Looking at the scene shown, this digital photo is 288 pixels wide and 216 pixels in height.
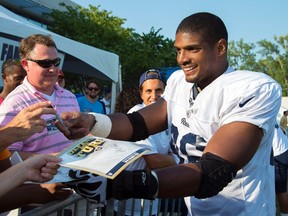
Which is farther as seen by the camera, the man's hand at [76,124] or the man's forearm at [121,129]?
the man's forearm at [121,129]

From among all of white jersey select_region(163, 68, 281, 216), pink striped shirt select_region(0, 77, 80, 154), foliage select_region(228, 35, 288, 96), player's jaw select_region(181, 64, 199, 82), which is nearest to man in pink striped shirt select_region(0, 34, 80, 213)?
pink striped shirt select_region(0, 77, 80, 154)

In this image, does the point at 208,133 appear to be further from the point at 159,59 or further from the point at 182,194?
the point at 159,59

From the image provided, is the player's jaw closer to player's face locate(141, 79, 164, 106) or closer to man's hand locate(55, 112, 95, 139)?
man's hand locate(55, 112, 95, 139)

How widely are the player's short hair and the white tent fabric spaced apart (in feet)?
15.6

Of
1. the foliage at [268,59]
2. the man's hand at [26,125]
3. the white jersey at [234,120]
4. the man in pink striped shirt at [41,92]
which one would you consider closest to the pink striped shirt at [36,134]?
the man in pink striped shirt at [41,92]

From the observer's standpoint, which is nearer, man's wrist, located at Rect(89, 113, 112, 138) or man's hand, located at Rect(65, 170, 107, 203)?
man's hand, located at Rect(65, 170, 107, 203)

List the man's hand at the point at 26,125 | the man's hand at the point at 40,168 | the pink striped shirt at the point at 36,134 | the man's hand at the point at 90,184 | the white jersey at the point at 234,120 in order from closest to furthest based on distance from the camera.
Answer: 1. the man's hand at the point at 90,184
2. the man's hand at the point at 40,168
3. the white jersey at the point at 234,120
4. the man's hand at the point at 26,125
5. the pink striped shirt at the point at 36,134

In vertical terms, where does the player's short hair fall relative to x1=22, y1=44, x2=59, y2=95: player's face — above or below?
above

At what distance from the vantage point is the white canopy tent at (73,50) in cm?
649

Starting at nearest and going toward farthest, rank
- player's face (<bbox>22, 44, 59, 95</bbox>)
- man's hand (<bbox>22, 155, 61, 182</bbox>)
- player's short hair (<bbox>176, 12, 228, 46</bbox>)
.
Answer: man's hand (<bbox>22, 155, 61, 182</bbox>)
player's short hair (<bbox>176, 12, 228, 46</bbox>)
player's face (<bbox>22, 44, 59, 95</bbox>)

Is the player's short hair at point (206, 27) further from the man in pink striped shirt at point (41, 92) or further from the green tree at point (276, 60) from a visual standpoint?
the green tree at point (276, 60)

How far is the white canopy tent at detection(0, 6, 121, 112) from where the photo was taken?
21.3 ft

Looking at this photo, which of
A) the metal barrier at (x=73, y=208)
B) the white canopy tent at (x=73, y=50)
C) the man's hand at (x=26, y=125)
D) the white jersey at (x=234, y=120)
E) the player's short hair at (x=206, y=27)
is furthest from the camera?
the white canopy tent at (x=73, y=50)

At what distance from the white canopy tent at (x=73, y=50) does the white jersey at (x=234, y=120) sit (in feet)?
15.8
